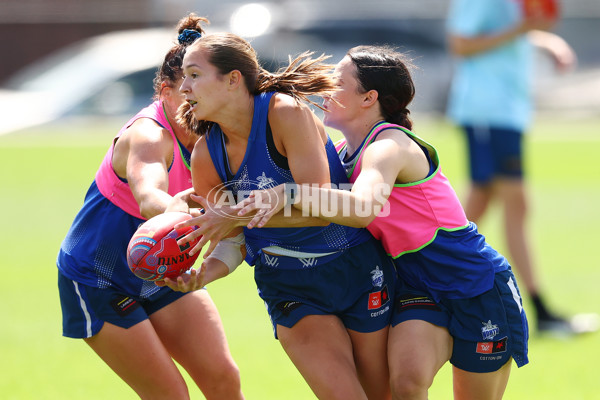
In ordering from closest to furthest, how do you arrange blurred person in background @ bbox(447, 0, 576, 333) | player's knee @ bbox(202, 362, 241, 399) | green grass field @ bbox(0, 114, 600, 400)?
player's knee @ bbox(202, 362, 241, 399) < green grass field @ bbox(0, 114, 600, 400) < blurred person in background @ bbox(447, 0, 576, 333)

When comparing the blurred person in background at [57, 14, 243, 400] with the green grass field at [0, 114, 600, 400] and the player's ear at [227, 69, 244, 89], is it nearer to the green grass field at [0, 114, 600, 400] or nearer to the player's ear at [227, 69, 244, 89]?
the player's ear at [227, 69, 244, 89]

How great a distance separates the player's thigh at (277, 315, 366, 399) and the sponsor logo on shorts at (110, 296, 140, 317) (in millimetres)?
754

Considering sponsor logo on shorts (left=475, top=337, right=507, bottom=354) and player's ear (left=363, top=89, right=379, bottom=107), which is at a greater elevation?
player's ear (left=363, top=89, right=379, bottom=107)

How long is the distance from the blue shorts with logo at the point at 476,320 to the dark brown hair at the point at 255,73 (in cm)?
102

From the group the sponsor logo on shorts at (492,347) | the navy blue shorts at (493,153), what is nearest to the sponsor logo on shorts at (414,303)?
the sponsor logo on shorts at (492,347)

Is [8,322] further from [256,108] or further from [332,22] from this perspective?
[332,22]

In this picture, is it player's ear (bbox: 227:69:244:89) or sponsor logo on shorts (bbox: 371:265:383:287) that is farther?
sponsor logo on shorts (bbox: 371:265:383:287)

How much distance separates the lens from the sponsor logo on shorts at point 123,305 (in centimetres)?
416

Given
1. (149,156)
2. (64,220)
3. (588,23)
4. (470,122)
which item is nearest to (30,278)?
(64,220)

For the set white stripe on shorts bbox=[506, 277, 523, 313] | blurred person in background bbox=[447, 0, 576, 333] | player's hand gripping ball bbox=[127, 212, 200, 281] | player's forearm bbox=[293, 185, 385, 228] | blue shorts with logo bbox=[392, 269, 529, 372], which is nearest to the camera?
player's forearm bbox=[293, 185, 385, 228]

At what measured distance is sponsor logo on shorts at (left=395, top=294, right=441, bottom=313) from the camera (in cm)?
389

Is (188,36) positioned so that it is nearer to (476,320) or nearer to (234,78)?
(234,78)

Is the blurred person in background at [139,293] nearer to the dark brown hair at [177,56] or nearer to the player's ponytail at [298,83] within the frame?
the dark brown hair at [177,56]

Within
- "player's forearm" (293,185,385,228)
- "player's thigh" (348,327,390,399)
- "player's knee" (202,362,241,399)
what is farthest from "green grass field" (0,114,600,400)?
"player's forearm" (293,185,385,228)
